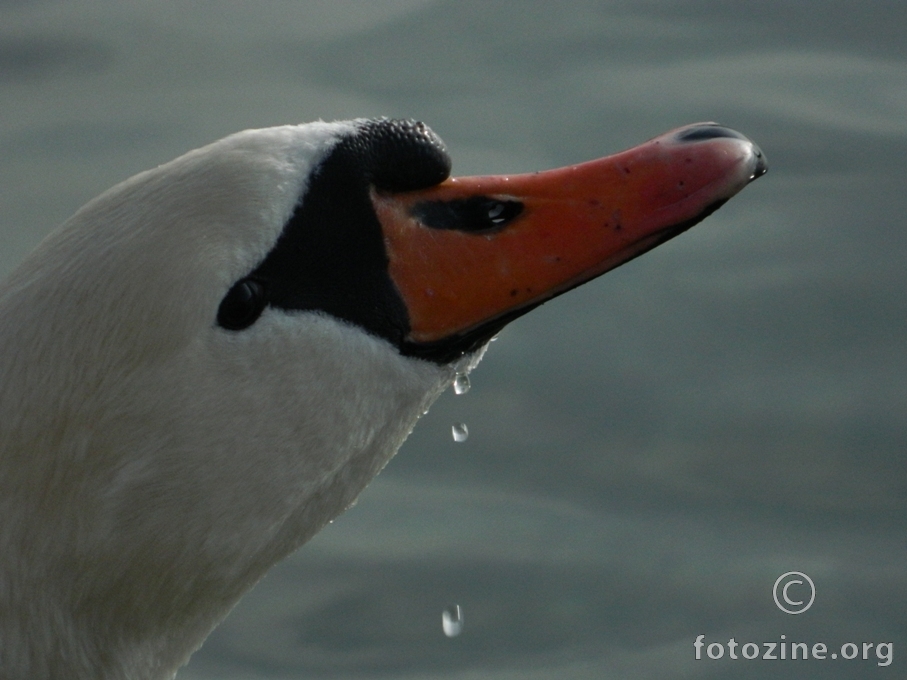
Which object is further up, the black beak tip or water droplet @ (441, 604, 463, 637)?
the black beak tip

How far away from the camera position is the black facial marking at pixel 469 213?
3.53 m

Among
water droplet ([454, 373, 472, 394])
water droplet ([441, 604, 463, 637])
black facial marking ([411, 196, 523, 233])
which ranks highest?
black facial marking ([411, 196, 523, 233])

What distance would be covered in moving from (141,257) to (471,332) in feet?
2.36

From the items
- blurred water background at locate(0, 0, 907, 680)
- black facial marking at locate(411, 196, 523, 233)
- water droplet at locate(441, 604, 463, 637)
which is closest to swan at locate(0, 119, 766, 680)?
black facial marking at locate(411, 196, 523, 233)

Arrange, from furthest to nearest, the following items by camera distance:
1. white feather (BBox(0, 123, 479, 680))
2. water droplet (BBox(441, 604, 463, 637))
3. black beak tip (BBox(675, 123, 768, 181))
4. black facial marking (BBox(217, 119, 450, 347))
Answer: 1. water droplet (BBox(441, 604, 463, 637))
2. black beak tip (BBox(675, 123, 768, 181))
3. black facial marking (BBox(217, 119, 450, 347))
4. white feather (BBox(0, 123, 479, 680))

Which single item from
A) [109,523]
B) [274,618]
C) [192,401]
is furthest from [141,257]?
[274,618]

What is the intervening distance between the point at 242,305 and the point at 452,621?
A: 2.30 meters

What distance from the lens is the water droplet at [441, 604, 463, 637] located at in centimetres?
530

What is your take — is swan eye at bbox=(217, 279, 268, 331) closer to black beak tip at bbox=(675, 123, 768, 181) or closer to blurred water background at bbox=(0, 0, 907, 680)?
black beak tip at bbox=(675, 123, 768, 181)

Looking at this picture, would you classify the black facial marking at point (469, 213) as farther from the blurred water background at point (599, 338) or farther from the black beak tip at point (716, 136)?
the blurred water background at point (599, 338)

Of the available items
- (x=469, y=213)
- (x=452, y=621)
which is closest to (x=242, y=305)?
(x=469, y=213)

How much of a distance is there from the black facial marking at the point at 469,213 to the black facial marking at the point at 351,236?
0.22ft

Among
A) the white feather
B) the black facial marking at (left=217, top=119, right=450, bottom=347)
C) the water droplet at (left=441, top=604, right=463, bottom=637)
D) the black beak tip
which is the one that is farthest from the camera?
the water droplet at (left=441, top=604, right=463, bottom=637)

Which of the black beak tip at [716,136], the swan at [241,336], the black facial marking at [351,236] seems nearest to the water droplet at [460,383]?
the swan at [241,336]
